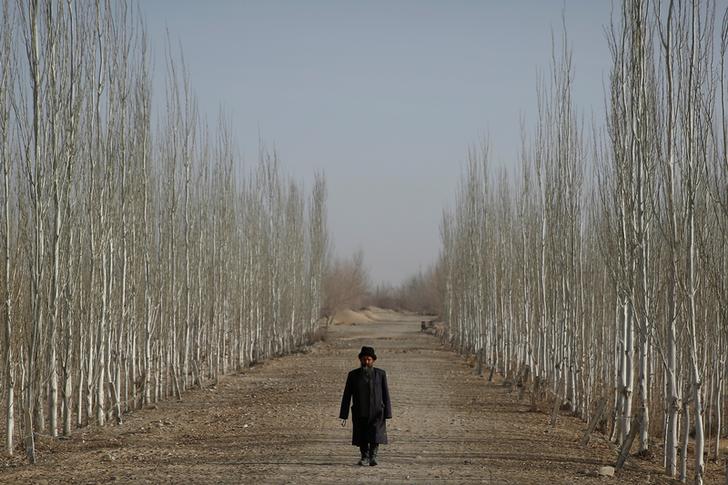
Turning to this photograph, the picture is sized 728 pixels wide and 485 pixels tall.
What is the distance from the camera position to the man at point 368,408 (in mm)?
9148

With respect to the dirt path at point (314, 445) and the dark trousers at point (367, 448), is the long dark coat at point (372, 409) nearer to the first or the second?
the dark trousers at point (367, 448)

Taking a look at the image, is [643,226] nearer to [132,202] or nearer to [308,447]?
[308,447]

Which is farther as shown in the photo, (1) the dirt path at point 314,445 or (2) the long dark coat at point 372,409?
(2) the long dark coat at point 372,409

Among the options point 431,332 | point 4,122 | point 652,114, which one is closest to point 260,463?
point 4,122

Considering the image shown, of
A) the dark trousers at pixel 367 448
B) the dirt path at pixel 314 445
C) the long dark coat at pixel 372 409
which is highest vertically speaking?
the long dark coat at pixel 372 409

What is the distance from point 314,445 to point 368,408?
4.88 ft

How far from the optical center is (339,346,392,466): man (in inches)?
360

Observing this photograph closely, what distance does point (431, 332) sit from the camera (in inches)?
1777

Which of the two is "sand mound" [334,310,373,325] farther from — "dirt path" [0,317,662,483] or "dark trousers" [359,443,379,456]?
"dark trousers" [359,443,379,456]

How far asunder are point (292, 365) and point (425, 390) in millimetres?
8587

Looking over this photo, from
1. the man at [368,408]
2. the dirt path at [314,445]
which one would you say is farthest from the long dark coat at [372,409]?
the dirt path at [314,445]

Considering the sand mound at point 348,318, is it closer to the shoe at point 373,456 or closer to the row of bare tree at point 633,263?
the row of bare tree at point 633,263

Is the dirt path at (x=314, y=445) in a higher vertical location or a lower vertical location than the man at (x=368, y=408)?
lower

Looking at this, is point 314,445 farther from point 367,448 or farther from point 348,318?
point 348,318
